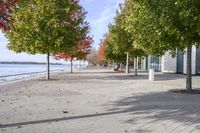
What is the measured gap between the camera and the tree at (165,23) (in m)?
17.8

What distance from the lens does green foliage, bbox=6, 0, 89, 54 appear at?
30.5 meters

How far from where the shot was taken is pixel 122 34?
4081 centimetres

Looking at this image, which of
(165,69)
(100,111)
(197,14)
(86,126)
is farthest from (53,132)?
(165,69)

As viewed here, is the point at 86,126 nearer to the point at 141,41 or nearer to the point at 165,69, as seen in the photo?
the point at 141,41

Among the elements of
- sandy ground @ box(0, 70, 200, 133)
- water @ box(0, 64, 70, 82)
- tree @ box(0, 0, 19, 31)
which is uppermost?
tree @ box(0, 0, 19, 31)

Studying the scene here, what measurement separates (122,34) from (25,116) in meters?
29.1

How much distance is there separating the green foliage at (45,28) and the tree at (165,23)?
10793mm

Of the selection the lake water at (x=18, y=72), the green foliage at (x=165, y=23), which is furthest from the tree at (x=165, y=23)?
the lake water at (x=18, y=72)

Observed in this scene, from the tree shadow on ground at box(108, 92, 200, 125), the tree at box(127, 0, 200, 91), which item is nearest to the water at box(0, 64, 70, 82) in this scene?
the tree at box(127, 0, 200, 91)

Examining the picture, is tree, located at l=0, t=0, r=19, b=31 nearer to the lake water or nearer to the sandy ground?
the sandy ground

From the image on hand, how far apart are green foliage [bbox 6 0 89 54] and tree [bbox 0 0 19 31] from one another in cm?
2225

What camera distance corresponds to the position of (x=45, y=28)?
30703 millimetres

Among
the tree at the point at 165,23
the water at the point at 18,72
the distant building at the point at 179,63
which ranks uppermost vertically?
the tree at the point at 165,23

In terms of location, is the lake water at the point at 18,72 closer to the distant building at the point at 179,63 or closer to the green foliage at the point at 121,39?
the green foliage at the point at 121,39
